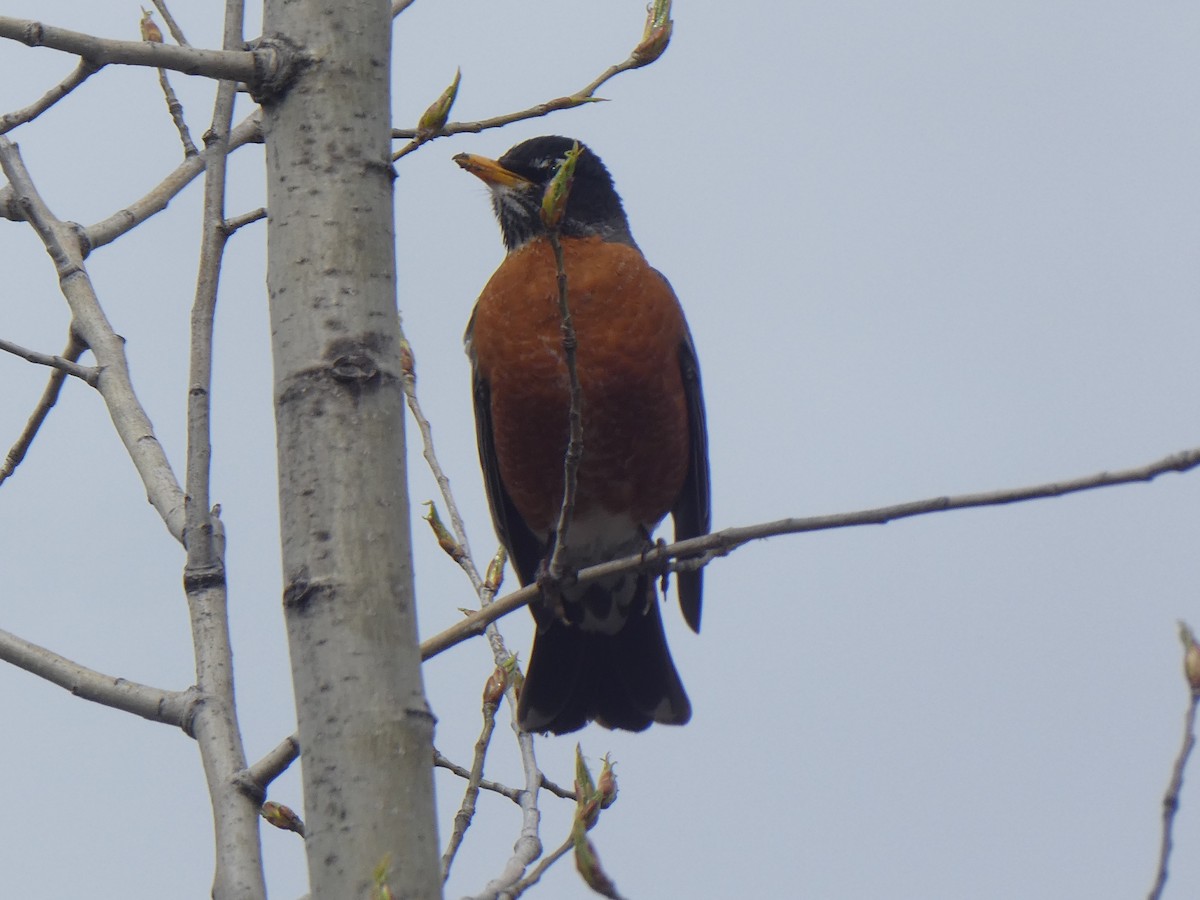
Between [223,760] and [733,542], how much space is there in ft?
2.92

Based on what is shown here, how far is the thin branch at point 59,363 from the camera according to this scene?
299 centimetres

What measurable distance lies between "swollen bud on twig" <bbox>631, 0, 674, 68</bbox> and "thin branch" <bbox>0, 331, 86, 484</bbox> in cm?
139

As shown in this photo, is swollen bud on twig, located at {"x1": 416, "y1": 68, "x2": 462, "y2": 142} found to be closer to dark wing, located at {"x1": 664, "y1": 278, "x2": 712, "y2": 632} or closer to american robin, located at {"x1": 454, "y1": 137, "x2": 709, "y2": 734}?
american robin, located at {"x1": 454, "y1": 137, "x2": 709, "y2": 734}

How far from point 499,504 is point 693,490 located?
2.28 feet

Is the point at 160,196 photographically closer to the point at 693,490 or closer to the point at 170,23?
the point at 170,23

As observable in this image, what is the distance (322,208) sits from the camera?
212 centimetres

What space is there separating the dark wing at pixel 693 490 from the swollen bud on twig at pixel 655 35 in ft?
5.70

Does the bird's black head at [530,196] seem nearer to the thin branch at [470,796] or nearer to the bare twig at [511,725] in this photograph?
the bare twig at [511,725]

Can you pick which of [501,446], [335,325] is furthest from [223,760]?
[501,446]

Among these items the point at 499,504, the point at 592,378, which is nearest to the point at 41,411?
the point at 592,378

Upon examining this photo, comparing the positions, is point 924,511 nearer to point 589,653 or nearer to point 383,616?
point 383,616

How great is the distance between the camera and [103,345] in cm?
304

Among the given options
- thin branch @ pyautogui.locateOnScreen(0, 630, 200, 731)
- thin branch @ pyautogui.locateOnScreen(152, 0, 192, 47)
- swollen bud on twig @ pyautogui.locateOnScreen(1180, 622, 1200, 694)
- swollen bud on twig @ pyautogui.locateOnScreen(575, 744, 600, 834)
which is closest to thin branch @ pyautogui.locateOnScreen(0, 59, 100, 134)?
thin branch @ pyautogui.locateOnScreen(152, 0, 192, 47)

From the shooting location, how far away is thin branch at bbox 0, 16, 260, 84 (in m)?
2.09
